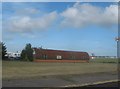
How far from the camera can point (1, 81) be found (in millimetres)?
23047

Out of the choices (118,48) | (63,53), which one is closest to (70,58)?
(63,53)

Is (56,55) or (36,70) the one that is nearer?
(36,70)

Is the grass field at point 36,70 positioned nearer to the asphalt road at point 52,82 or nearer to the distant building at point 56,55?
the asphalt road at point 52,82

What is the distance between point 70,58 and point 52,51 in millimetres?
6445

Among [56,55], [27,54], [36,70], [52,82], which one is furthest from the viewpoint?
[56,55]

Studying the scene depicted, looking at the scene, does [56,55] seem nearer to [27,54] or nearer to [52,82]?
[27,54]

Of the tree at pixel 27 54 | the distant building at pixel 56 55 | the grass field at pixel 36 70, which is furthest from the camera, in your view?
the distant building at pixel 56 55

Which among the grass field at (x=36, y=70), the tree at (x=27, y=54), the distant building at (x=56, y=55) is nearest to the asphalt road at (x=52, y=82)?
the grass field at (x=36, y=70)

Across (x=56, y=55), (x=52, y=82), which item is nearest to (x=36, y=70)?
(x=52, y=82)

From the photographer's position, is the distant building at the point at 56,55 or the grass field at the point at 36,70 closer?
the grass field at the point at 36,70

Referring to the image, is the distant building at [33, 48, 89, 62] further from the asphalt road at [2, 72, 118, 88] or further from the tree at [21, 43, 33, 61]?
the asphalt road at [2, 72, 118, 88]

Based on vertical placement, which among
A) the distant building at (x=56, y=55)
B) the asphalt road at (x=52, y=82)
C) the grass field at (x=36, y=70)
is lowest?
the asphalt road at (x=52, y=82)

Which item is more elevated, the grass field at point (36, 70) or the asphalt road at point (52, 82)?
the grass field at point (36, 70)

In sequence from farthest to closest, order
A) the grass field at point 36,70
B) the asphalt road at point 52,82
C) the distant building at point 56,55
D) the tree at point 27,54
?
the distant building at point 56,55, the tree at point 27,54, the grass field at point 36,70, the asphalt road at point 52,82
